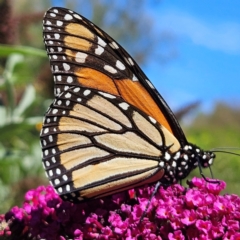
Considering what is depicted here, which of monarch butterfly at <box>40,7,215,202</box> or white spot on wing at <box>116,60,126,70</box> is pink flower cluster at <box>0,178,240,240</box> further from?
white spot on wing at <box>116,60,126,70</box>

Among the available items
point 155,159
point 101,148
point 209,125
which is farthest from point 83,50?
point 209,125

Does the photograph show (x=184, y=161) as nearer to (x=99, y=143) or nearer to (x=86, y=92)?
(x=99, y=143)

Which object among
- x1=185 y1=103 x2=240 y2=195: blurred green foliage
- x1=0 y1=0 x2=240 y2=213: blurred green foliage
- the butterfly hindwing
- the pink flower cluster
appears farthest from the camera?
x1=185 y1=103 x2=240 y2=195: blurred green foliage

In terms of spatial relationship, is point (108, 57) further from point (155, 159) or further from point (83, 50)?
point (155, 159)

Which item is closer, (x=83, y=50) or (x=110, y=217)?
(x=110, y=217)

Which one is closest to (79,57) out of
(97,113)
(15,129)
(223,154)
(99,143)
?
(97,113)

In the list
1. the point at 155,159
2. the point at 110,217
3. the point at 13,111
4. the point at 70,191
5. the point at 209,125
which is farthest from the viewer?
the point at 209,125

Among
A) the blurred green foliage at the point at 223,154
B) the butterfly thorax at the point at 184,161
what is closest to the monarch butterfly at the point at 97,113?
the butterfly thorax at the point at 184,161

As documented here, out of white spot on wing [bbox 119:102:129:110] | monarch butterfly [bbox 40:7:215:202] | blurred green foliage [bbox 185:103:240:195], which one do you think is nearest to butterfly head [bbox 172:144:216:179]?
monarch butterfly [bbox 40:7:215:202]

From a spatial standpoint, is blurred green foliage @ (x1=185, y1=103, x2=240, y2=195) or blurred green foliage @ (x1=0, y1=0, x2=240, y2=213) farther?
blurred green foliage @ (x1=185, y1=103, x2=240, y2=195)
